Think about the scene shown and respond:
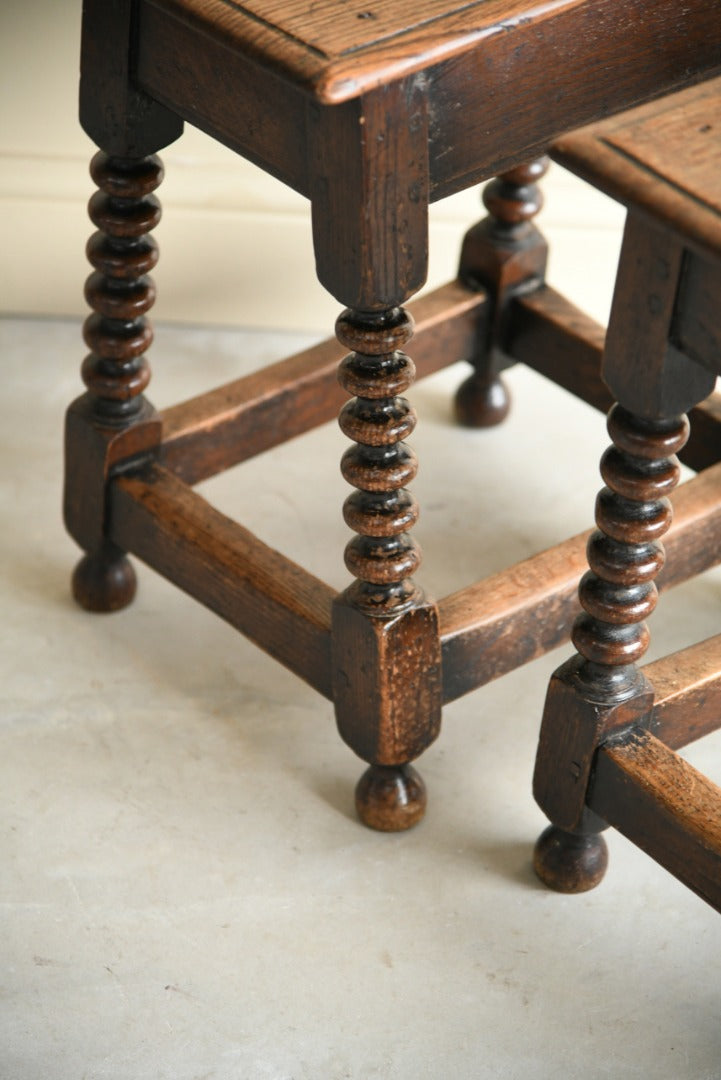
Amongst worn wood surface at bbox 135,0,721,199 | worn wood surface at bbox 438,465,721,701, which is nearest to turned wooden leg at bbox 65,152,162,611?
worn wood surface at bbox 135,0,721,199

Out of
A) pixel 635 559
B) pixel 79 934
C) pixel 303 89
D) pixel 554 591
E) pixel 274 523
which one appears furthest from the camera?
pixel 274 523

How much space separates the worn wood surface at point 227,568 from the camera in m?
1.59

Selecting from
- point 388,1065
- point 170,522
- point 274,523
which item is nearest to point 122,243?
point 170,522

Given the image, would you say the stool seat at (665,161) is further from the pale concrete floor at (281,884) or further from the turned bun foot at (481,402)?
the turned bun foot at (481,402)

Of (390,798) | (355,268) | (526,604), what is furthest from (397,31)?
(390,798)

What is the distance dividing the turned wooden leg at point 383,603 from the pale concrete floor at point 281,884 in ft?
0.27

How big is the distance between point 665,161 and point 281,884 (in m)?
0.74

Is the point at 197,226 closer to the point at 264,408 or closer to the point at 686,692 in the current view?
the point at 264,408

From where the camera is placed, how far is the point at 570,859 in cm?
153

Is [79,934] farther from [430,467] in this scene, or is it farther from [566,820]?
[430,467]

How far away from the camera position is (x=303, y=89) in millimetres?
1204

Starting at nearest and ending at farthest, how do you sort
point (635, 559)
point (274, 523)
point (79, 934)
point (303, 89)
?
1. point (303, 89)
2. point (635, 559)
3. point (79, 934)
4. point (274, 523)

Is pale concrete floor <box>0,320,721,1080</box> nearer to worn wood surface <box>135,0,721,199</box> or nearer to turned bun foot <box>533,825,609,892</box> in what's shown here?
turned bun foot <box>533,825,609,892</box>

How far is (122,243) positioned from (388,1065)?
0.81 m
